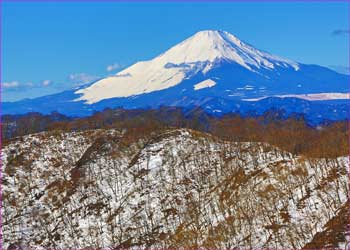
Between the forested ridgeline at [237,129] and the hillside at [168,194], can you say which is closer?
the hillside at [168,194]

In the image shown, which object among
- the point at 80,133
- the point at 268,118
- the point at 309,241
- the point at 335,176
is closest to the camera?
the point at 309,241

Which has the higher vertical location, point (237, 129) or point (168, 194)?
point (237, 129)

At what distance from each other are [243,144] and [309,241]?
168 feet

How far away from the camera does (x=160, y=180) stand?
117562 mm

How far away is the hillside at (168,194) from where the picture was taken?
9081 centimetres

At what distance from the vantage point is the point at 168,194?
111375 mm

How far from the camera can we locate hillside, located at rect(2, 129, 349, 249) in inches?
3575

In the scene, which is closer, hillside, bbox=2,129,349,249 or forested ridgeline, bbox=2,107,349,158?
hillside, bbox=2,129,349,249

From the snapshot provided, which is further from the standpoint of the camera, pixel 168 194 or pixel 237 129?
pixel 237 129

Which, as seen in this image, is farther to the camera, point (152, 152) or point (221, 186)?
point (152, 152)

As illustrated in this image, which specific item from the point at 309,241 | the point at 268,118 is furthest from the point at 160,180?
the point at 268,118

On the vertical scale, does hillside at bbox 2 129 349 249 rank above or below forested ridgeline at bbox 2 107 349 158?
below

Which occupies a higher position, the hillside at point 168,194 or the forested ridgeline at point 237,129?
the forested ridgeline at point 237,129

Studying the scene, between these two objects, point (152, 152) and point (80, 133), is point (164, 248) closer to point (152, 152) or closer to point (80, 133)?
point (152, 152)
